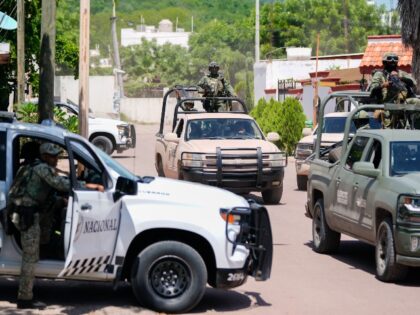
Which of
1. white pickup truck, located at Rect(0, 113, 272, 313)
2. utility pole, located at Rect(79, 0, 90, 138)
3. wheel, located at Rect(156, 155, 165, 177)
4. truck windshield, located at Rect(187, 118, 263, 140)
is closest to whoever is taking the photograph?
white pickup truck, located at Rect(0, 113, 272, 313)

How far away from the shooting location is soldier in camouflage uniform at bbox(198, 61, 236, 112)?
22.5 metres

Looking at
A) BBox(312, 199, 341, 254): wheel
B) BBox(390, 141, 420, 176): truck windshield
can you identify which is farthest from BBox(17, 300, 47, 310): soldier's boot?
BBox(312, 199, 341, 254): wheel

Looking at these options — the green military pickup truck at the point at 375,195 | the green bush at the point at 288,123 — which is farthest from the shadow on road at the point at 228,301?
the green bush at the point at 288,123

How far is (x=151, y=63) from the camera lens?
122 meters

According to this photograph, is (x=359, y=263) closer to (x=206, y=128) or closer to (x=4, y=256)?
(x=4, y=256)

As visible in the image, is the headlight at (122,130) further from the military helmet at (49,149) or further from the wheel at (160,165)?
the military helmet at (49,149)

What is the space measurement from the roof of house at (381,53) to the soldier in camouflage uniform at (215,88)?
55.8 ft

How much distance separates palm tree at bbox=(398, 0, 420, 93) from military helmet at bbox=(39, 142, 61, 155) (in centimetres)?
1889

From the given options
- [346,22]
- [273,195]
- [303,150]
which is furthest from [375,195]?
[346,22]

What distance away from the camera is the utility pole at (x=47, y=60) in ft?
51.8

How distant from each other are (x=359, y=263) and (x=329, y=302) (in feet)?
9.22

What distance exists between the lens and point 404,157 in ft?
40.1

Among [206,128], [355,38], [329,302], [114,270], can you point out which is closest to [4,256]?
[114,270]

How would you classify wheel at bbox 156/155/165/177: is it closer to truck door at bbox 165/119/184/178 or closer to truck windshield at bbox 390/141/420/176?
truck door at bbox 165/119/184/178
